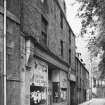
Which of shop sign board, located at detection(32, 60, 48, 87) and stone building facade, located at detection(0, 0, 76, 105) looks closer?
stone building facade, located at detection(0, 0, 76, 105)

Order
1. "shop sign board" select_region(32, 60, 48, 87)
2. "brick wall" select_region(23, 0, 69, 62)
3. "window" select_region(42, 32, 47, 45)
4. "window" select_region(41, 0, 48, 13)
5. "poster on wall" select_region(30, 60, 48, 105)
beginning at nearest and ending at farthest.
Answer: "brick wall" select_region(23, 0, 69, 62) → "poster on wall" select_region(30, 60, 48, 105) → "shop sign board" select_region(32, 60, 48, 87) → "window" select_region(42, 32, 47, 45) → "window" select_region(41, 0, 48, 13)

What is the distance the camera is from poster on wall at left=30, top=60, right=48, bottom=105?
1205 cm

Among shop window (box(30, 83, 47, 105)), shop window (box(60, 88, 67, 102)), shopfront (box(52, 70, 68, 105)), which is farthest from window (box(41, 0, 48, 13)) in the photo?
shop window (box(60, 88, 67, 102))

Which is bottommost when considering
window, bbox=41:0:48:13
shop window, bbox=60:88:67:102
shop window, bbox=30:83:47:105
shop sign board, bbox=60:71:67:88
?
shop window, bbox=60:88:67:102

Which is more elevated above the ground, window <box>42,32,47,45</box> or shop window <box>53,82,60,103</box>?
window <box>42,32,47,45</box>

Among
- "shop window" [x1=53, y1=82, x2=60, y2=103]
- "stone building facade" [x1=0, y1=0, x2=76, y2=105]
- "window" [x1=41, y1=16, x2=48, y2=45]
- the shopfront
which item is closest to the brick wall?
"stone building facade" [x1=0, y1=0, x2=76, y2=105]

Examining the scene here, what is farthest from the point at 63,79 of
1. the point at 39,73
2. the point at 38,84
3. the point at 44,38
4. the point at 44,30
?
the point at 38,84

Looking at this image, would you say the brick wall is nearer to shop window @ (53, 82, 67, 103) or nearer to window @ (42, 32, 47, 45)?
window @ (42, 32, 47, 45)

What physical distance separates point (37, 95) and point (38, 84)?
0.61 metres

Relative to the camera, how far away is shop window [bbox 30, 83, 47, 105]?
11896mm

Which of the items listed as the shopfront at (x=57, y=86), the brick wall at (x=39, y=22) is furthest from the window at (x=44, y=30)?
the shopfront at (x=57, y=86)

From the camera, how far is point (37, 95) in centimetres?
1268

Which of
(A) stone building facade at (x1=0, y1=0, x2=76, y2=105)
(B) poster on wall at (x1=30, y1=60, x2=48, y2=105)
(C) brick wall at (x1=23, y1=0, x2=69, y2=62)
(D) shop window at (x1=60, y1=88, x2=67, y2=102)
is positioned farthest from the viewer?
(D) shop window at (x1=60, y1=88, x2=67, y2=102)

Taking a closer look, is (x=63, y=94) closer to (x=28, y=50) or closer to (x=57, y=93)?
(x=57, y=93)
